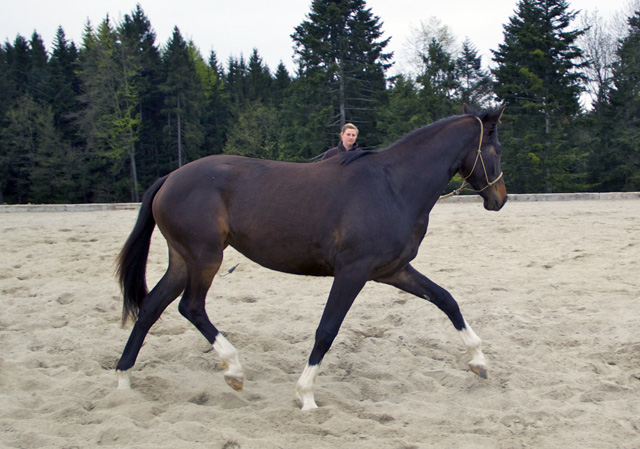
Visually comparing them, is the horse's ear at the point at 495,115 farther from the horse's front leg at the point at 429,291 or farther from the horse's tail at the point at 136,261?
the horse's tail at the point at 136,261

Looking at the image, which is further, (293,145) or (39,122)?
(39,122)

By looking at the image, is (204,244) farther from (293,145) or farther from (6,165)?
(6,165)

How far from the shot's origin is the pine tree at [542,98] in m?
26.6

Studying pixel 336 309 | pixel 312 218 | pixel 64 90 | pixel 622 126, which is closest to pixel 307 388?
pixel 336 309

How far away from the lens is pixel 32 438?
2699mm

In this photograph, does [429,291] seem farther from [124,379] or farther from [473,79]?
[473,79]

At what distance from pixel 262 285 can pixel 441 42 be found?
1103 inches

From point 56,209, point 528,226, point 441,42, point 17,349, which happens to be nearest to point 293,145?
point 441,42

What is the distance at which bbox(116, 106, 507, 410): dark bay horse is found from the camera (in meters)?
3.38

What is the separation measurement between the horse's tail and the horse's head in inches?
93.4

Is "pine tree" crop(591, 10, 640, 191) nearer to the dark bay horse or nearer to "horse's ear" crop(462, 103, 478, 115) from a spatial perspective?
"horse's ear" crop(462, 103, 478, 115)

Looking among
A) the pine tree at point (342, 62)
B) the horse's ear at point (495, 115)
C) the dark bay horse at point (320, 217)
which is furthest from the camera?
the pine tree at point (342, 62)

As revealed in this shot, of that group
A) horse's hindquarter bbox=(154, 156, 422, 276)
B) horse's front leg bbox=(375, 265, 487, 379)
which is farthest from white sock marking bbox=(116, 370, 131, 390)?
horse's front leg bbox=(375, 265, 487, 379)

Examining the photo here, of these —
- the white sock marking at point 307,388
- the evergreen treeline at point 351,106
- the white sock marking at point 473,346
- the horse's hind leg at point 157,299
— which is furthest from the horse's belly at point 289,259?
the evergreen treeline at point 351,106
